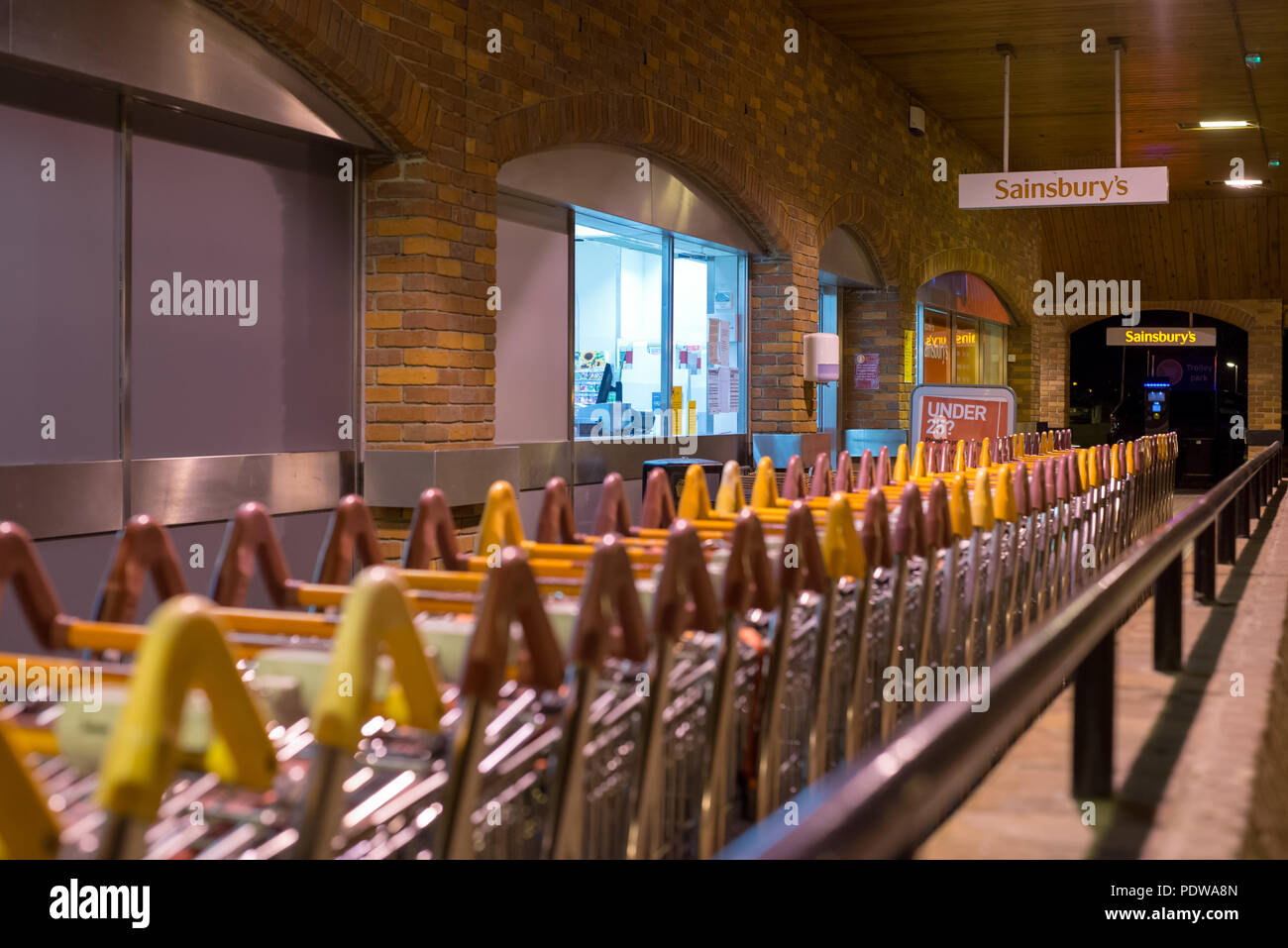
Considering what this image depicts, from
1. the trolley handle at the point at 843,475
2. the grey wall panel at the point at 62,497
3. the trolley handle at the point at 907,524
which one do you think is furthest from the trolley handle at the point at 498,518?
the grey wall panel at the point at 62,497

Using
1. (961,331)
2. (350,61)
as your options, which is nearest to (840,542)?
(350,61)

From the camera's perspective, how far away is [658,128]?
26.8 ft

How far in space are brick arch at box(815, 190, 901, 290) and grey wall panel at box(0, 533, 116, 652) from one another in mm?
7183

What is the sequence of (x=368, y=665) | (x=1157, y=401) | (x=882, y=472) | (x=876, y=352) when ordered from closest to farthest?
(x=368, y=665) < (x=882, y=472) < (x=876, y=352) < (x=1157, y=401)

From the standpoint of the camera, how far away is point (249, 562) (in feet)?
7.58

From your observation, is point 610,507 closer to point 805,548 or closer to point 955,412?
point 805,548

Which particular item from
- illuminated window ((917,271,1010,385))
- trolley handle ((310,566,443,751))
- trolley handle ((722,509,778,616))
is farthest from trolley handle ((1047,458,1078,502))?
illuminated window ((917,271,1010,385))

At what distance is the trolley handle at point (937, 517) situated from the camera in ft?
11.3

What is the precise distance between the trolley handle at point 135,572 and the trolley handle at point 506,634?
0.64 metres

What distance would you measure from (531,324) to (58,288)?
322 centimetres

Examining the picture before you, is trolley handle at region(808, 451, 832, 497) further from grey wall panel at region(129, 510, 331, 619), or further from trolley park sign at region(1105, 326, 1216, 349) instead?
trolley park sign at region(1105, 326, 1216, 349)

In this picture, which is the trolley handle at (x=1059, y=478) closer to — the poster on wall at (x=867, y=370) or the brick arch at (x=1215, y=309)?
the poster on wall at (x=867, y=370)

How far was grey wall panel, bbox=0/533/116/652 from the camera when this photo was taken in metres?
4.54
